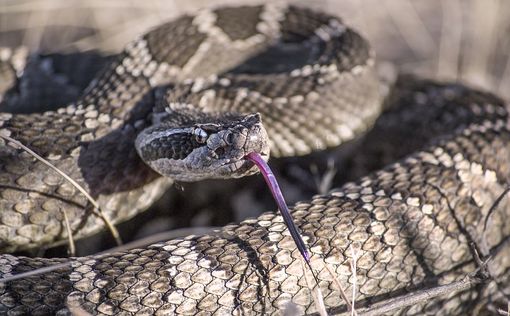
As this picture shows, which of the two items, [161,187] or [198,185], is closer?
[161,187]

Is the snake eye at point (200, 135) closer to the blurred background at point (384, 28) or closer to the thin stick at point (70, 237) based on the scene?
the thin stick at point (70, 237)

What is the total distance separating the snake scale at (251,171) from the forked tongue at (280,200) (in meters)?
0.13

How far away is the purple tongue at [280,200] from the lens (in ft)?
13.6

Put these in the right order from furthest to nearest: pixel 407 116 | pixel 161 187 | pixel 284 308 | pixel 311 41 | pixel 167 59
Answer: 1. pixel 407 116
2. pixel 311 41
3. pixel 167 59
4. pixel 161 187
5. pixel 284 308

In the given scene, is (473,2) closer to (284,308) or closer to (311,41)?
(311,41)

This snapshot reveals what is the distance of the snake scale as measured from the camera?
14.1ft

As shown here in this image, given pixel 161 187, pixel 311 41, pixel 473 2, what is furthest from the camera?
pixel 473 2

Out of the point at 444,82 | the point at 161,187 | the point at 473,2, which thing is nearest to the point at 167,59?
the point at 161,187

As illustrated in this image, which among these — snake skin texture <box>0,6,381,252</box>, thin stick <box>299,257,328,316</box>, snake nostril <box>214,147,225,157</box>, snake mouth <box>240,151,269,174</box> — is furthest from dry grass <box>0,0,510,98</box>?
thin stick <box>299,257,328,316</box>

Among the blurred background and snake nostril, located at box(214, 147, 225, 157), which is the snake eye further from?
the blurred background

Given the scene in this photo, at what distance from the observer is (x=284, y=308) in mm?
4410

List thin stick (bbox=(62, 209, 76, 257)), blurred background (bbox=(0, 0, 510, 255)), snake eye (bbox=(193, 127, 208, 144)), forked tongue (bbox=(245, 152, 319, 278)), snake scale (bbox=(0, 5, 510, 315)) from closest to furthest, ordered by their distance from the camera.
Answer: forked tongue (bbox=(245, 152, 319, 278)) → snake scale (bbox=(0, 5, 510, 315)) → snake eye (bbox=(193, 127, 208, 144)) → thin stick (bbox=(62, 209, 76, 257)) → blurred background (bbox=(0, 0, 510, 255))

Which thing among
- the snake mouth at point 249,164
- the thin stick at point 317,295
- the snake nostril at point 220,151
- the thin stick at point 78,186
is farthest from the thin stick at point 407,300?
the thin stick at point 78,186

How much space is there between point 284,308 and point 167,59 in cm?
284
